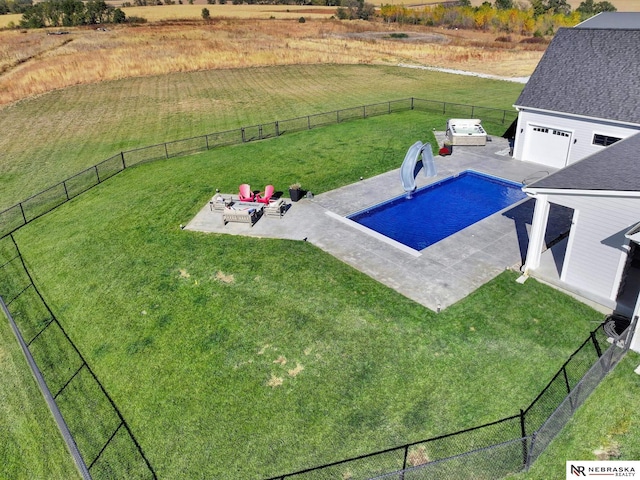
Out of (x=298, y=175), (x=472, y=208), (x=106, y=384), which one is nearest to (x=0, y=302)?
(x=106, y=384)

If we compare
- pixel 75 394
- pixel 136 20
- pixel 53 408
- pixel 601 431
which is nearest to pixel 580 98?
pixel 601 431

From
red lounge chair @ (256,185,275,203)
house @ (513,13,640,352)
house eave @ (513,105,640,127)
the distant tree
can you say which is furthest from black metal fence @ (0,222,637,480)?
the distant tree

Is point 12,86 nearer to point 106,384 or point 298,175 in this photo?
point 298,175

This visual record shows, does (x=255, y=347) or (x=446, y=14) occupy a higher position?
(x=446, y=14)

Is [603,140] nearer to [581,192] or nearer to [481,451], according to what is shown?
[581,192]

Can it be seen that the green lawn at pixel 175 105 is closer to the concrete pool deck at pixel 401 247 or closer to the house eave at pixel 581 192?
the concrete pool deck at pixel 401 247

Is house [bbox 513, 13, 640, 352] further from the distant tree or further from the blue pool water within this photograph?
the distant tree

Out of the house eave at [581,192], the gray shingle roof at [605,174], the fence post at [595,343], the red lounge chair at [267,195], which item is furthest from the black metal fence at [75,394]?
the gray shingle roof at [605,174]
